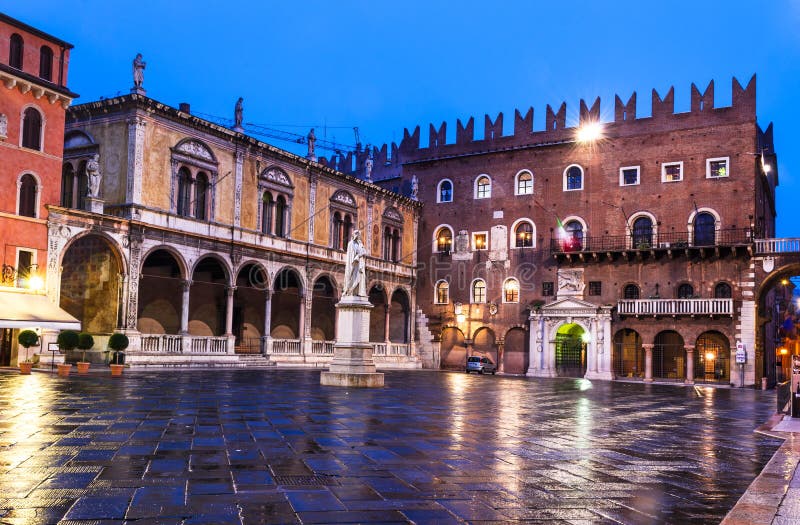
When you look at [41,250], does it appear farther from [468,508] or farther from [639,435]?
[468,508]

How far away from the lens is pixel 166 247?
2881 centimetres

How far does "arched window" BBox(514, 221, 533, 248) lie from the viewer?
136 ft

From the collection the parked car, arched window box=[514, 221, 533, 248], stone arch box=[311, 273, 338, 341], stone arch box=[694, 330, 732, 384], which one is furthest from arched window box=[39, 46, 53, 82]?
stone arch box=[694, 330, 732, 384]

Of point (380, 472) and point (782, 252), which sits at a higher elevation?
point (782, 252)

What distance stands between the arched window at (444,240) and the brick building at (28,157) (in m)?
23.2

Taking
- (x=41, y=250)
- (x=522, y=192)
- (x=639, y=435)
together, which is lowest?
(x=639, y=435)

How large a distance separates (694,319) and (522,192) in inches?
443

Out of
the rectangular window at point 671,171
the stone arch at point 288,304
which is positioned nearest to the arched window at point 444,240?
the stone arch at point 288,304

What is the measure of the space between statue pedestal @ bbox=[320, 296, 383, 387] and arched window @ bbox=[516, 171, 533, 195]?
23.1 m

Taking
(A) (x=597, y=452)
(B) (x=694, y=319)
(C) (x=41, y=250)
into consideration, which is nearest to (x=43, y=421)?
(A) (x=597, y=452)

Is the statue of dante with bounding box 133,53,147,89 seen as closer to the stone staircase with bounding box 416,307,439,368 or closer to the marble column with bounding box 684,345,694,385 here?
the stone staircase with bounding box 416,307,439,368

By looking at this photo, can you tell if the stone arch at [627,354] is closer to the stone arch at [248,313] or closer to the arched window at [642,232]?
the arched window at [642,232]

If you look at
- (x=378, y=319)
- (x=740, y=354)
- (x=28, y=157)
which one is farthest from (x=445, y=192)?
(x=28, y=157)

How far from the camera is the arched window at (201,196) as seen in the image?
101 ft
